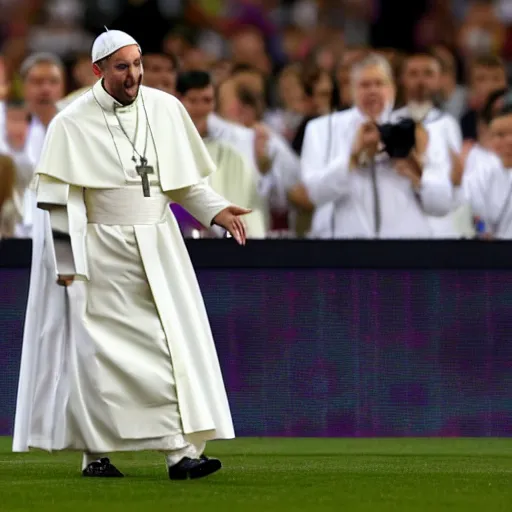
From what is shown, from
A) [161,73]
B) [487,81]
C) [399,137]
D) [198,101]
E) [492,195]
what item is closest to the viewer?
[399,137]

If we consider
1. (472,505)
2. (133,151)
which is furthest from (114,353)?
(472,505)

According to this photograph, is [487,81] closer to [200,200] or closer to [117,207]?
[200,200]

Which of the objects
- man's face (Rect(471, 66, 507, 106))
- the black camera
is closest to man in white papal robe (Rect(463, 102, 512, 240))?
the black camera

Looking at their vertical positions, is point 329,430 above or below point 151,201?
below

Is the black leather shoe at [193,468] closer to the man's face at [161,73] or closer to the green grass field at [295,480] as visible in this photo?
the green grass field at [295,480]

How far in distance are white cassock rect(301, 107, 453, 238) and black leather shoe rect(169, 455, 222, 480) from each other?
3582 millimetres

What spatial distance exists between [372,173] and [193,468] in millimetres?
3829

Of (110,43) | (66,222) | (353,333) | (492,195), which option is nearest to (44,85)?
(353,333)

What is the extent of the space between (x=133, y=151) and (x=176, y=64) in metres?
4.08

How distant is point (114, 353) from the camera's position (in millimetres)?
9070

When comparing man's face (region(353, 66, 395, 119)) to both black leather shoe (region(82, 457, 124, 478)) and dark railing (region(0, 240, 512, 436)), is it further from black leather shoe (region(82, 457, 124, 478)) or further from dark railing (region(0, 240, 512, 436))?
black leather shoe (region(82, 457, 124, 478))

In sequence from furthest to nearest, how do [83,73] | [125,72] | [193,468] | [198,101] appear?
[83,73], [198,101], [125,72], [193,468]

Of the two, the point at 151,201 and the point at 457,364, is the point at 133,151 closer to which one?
the point at 151,201

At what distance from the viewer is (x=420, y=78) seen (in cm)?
1318
